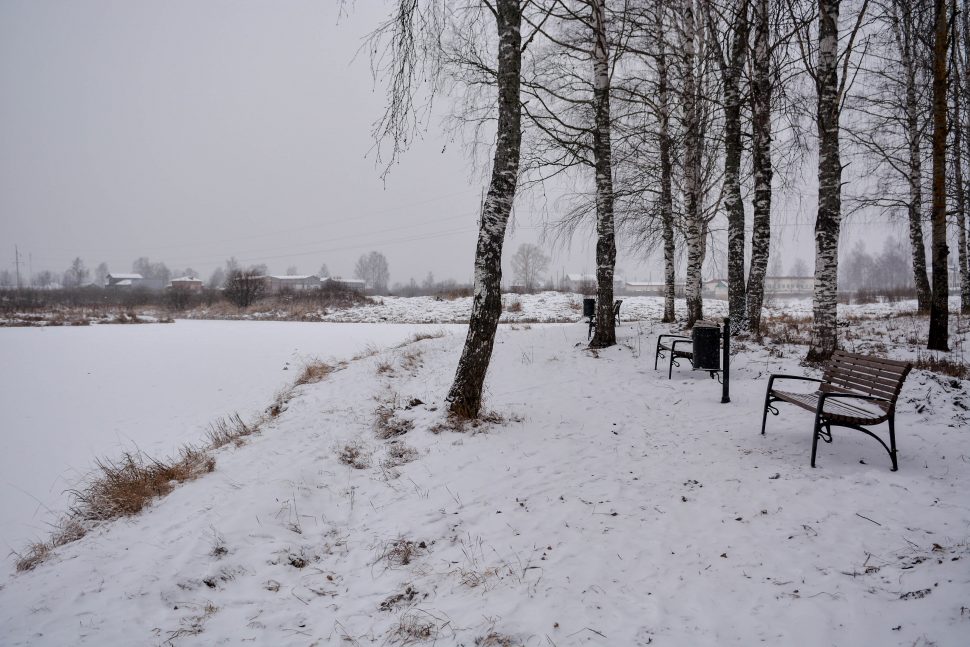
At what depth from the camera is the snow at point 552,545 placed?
2229mm

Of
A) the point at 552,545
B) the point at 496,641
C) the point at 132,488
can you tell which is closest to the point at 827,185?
the point at 552,545

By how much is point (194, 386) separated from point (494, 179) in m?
9.15

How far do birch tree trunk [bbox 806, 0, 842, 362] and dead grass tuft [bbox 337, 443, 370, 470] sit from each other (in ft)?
21.4

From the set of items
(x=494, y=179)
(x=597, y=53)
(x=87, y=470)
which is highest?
(x=597, y=53)

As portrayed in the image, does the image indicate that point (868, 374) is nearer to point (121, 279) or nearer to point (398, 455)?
point (398, 455)

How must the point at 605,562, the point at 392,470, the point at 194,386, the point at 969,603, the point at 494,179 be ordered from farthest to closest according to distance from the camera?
1. the point at 194,386
2. the point at 494,179
3. the point at 392,470
4. the point at 605,562
5. the point at 969,603

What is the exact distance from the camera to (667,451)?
4.39 metres

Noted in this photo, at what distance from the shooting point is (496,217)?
200 inches

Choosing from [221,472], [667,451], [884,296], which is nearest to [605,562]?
[667,451]

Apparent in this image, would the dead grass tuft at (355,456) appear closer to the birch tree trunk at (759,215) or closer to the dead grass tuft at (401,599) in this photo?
the dead grass tuft at (401,599)

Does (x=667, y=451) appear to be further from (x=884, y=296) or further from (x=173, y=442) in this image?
(x=884, y=296)

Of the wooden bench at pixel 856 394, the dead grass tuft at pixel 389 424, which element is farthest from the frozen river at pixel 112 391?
the wooden bench at pixel 856 394

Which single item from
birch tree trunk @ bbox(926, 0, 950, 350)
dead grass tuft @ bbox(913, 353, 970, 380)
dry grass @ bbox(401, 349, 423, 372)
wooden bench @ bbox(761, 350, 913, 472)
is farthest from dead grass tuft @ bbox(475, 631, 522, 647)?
birch tree trunk @ bbox(926, 0, 950, 350)

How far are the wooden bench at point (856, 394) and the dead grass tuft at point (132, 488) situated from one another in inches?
234
